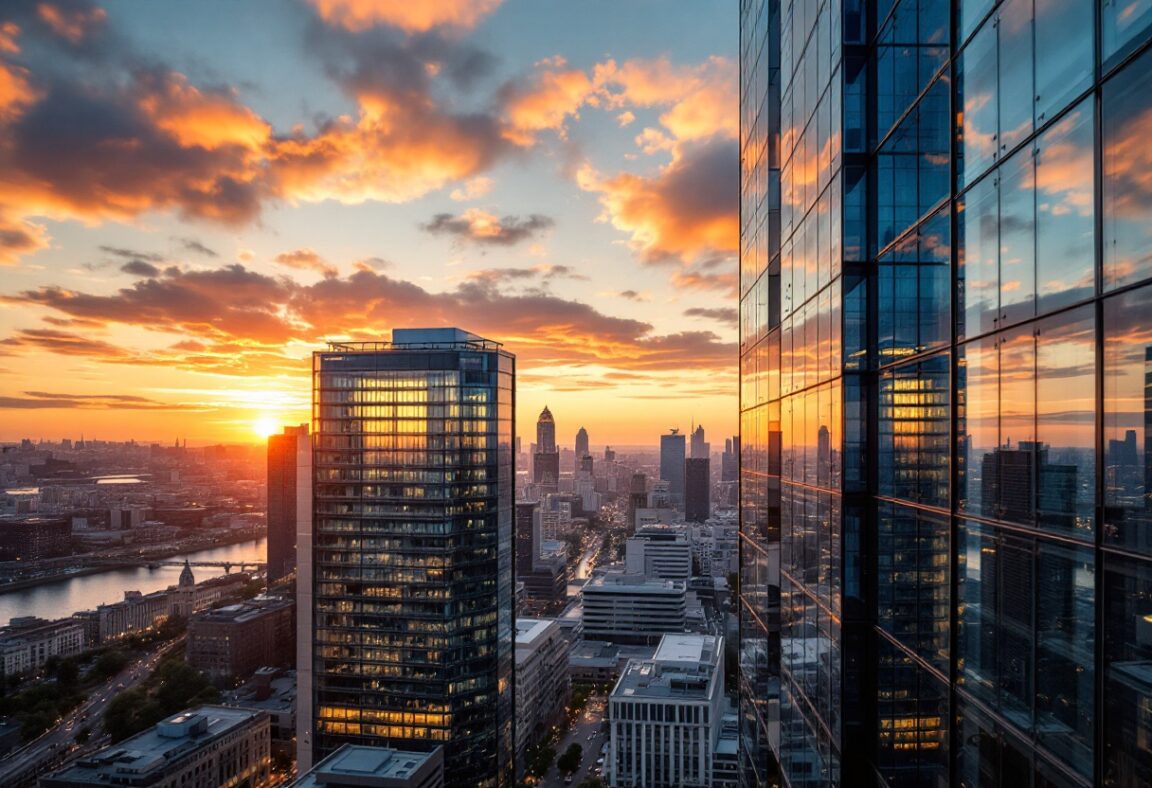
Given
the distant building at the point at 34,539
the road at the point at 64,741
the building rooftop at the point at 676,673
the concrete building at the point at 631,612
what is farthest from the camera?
the distant building at the point at 34,539

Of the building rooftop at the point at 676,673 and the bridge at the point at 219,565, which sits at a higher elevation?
the building rooftop at the point at 676,673

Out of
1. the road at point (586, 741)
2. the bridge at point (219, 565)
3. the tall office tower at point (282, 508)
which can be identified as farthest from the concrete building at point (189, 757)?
Result: the bridge at point (219, 565)

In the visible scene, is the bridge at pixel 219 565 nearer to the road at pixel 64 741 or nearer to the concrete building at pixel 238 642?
the concrete building at pixel 238 642

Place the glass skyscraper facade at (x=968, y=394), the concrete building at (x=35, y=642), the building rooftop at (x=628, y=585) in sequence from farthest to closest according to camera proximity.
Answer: the building rooftop at (x=628, y=585)
the concrete building at (x=35, y=642)
the glass skyscraper facade at (x=968, y=394)

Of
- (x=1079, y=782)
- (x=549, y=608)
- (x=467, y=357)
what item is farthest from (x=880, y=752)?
(x=549, y=608)

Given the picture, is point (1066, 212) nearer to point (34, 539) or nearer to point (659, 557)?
point (659, 557)

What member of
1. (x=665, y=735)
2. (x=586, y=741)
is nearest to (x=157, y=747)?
(x=586, y=741)

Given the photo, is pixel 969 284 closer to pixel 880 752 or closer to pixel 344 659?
pixel 880 752

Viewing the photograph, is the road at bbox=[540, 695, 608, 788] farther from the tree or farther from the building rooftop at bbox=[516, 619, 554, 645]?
the building rooftop at bbox=[516, 619, 554, 645]
